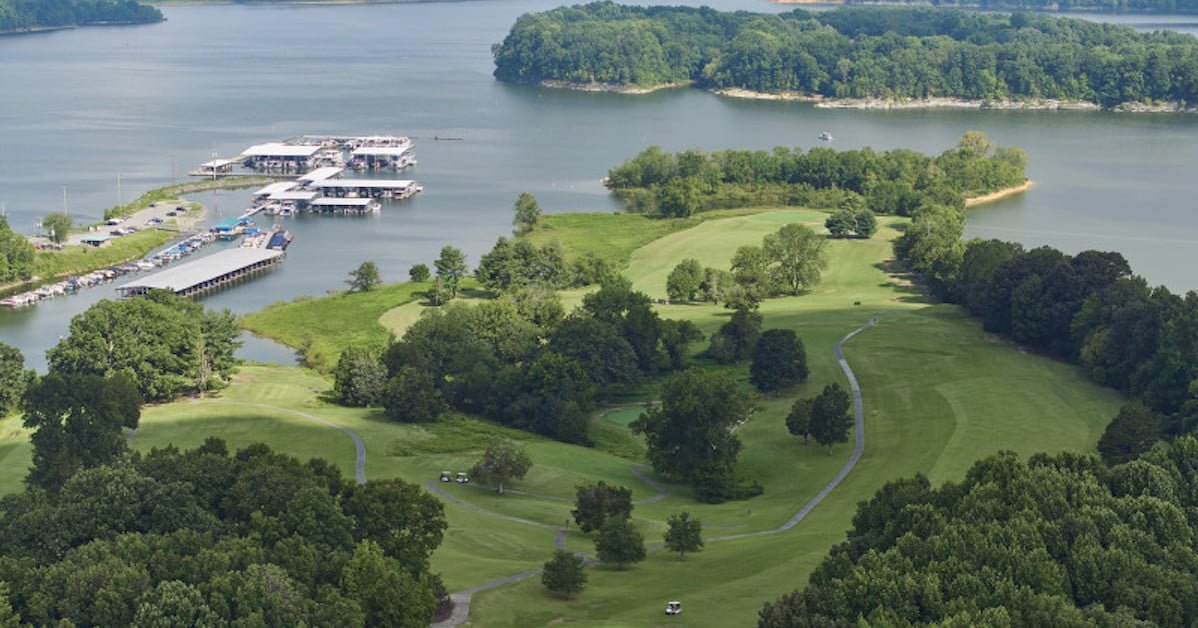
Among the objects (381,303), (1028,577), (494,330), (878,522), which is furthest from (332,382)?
(1028,577)

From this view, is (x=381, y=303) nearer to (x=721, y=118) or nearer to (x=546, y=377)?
(x=546, y=377)

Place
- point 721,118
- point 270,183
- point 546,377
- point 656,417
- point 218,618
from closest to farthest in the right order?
point 218,618 → point 656,417 → point 546,377 → point 270,183 → point 721,118

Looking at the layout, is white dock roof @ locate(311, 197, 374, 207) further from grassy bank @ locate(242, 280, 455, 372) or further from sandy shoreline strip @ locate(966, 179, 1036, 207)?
sandy shoreline strip @ locate(966, 179, 1036, 207)

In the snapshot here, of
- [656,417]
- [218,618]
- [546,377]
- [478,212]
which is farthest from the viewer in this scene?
[478,212]

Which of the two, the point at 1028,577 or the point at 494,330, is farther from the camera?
the point at 494,330

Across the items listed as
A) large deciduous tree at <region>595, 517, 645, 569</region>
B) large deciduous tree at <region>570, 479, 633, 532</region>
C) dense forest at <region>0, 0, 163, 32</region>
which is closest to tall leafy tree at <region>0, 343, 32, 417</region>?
large deciduous tree at <region>570, 479, 633, 532</region>

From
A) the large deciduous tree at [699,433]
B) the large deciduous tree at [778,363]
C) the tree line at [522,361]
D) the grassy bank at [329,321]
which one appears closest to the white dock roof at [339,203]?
the grassy bank at [329,321]

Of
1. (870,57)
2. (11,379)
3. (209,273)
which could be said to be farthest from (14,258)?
(870,57)

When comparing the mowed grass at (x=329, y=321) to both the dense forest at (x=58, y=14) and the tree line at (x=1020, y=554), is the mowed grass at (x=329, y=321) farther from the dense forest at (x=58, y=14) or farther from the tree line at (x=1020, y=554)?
the dense forest at (x=58, y=14)
